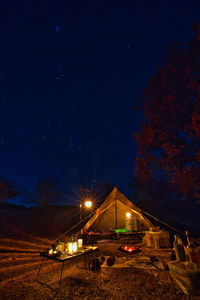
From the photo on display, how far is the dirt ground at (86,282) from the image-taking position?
2926 mm

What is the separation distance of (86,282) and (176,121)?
966 centimetres

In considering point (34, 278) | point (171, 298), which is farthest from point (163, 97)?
point (34, 278)

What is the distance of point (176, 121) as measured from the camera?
33.4ft

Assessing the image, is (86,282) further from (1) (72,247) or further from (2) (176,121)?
(2) (176,121)

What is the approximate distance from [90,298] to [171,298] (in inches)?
55.0

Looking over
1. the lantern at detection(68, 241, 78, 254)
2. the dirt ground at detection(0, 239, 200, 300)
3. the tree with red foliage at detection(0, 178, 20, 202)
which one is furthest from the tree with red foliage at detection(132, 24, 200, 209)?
the tree with red foliage at detection(0, 178, 20, 202)

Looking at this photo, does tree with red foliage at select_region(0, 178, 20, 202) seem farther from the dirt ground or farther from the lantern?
the lantern

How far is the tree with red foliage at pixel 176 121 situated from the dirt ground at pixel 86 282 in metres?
6.66

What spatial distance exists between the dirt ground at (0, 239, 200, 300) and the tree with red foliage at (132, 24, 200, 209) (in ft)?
21.9

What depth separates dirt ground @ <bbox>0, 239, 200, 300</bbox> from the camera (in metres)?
2.93

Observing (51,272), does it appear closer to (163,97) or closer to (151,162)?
(151,162)

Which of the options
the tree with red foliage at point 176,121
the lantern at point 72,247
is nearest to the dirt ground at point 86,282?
the lantern at point 72,247

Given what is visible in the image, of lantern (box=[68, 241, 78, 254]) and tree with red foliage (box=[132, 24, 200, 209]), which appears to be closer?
lantern (box=[68, 241, 78, 254])

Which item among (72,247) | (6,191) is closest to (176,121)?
(72,247)
